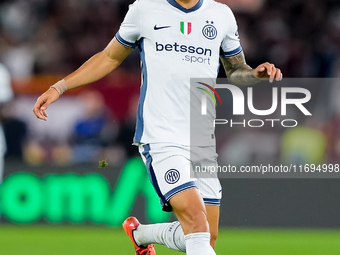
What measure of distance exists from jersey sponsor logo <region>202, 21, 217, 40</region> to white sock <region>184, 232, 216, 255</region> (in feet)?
4.61

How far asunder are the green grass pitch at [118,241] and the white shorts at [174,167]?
7.69ft

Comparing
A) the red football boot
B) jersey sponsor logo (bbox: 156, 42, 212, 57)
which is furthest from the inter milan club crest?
the red football boot

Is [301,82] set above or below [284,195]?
above

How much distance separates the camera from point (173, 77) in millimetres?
4738

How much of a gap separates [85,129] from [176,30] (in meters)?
4.98

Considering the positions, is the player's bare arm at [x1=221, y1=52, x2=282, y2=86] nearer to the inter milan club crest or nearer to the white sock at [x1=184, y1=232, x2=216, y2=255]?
the inter milan club crest

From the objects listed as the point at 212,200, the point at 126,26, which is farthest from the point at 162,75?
the point at 212,200

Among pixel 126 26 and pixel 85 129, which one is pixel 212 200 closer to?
pixel 126 26

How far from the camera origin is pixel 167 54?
15.7 feet

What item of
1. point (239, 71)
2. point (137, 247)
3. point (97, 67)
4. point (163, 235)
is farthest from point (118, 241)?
point (239, 71)

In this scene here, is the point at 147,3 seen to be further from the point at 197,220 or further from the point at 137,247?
the point at 137,247

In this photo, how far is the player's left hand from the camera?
4535 mm

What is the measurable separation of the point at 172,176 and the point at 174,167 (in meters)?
0.06

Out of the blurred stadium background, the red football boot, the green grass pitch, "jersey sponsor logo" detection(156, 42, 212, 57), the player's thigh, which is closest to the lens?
"jersey sponsor logo" detection(156, 42, 212, 57)
